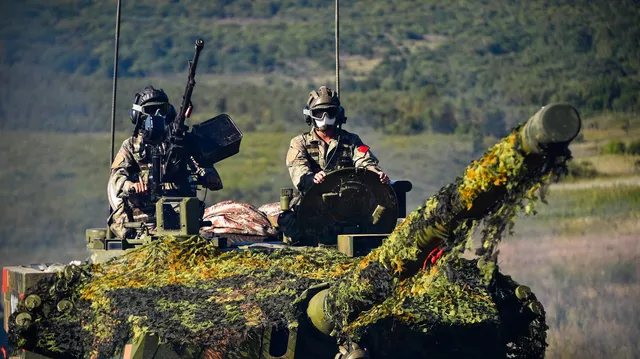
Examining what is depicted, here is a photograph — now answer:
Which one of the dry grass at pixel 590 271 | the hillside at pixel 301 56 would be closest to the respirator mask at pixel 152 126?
the dry grass at pixel 590 271

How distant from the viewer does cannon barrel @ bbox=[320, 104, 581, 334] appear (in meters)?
13.5

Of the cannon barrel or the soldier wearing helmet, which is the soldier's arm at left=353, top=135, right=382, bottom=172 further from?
the cannon barrel

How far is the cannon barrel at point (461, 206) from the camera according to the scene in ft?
44.2

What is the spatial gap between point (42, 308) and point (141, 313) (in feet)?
5.62

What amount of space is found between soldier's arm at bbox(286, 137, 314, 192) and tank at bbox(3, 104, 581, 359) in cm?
59

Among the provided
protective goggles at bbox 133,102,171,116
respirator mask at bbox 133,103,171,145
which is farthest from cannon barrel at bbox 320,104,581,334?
protective goggles at bbox 133,102,171,116

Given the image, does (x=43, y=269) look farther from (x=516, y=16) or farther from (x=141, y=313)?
(x=516, y=16)

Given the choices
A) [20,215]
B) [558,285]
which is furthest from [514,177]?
[20,215]

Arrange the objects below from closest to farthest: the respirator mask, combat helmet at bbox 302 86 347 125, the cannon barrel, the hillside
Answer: the cannon barrel
combat helmet at bbox 302 86 347 125
the respirator mask
the hillside

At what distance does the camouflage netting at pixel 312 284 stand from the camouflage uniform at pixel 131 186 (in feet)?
8.14

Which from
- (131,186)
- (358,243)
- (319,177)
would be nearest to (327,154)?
(319,177)

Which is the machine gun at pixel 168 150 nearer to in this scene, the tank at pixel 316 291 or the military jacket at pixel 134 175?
the military jacket at pixel 134 175

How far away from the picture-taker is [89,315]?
58.8 ft

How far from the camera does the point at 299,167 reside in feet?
68.3
